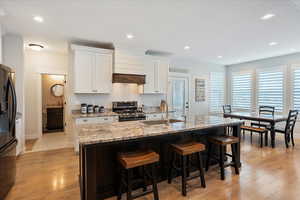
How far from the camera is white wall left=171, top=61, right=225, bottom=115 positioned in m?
6.17

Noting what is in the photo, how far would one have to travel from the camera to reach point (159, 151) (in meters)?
2.40

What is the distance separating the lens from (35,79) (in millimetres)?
4875

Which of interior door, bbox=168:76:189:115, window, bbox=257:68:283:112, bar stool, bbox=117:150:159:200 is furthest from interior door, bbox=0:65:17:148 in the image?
window, bbox=257:68:283:112

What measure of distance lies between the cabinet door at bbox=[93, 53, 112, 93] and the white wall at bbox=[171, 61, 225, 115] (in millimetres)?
2628

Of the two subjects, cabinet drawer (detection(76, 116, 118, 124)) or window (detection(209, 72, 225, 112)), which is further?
window (detection(209, 72, 225, 112))

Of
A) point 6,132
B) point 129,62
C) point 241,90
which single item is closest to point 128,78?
point 129,62

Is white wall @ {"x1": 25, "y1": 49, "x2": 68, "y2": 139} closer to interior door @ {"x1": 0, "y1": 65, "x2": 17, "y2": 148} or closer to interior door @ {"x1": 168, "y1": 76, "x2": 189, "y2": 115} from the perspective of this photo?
interior door @ {"x1": 0, "y1": 65, "x2": 17, "y2": 148}

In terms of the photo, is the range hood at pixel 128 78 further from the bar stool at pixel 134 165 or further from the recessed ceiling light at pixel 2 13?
the bar stool at pixel 134 165

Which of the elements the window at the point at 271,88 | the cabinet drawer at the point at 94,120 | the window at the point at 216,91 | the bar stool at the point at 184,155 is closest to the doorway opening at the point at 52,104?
the cabinet drawer at the point at 94,120

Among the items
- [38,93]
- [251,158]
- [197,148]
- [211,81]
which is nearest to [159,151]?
[197,148]

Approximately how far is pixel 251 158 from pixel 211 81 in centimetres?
407

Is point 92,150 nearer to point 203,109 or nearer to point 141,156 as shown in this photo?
point 141,156

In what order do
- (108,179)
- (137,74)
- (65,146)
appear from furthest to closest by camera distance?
(137,74)
(65,146)
(108,179)

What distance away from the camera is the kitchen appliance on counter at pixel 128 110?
4.04 m
